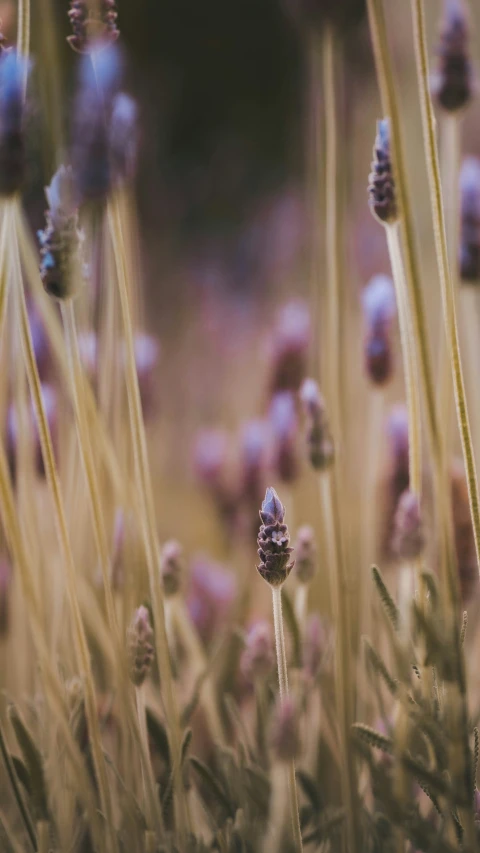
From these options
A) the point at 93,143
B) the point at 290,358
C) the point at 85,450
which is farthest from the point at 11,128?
the point at 290,358

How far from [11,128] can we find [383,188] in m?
0.16

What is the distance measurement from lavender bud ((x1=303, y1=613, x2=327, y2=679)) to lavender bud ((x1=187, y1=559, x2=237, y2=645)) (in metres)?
0.18

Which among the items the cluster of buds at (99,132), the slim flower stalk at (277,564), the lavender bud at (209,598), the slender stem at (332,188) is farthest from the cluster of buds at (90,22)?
the lavender bud at (209,598)

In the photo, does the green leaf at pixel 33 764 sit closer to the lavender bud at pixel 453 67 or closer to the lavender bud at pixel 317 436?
the lavender bud at pixel 317 436

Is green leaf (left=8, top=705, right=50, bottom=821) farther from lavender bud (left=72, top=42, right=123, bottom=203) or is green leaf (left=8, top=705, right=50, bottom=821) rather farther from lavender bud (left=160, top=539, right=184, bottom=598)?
lavender bud (left=72, top=42, right=123, bottom=203)

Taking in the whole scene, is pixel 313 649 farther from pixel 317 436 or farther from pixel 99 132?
pixel 99 132

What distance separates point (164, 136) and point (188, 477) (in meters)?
0.92

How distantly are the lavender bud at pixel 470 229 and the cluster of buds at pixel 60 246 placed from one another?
0.80 feet

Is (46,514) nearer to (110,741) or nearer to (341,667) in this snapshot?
(110,741)

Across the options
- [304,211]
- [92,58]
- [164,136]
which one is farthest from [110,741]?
[164,136]

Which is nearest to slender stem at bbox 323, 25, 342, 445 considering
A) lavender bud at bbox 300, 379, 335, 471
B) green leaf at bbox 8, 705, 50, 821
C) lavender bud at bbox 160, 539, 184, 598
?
lavender bud at bbox 300, 379, 335, 471

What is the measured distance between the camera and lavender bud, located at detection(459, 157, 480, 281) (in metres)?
0.48

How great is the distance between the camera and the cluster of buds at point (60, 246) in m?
0.33

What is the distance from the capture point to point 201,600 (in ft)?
2.43
